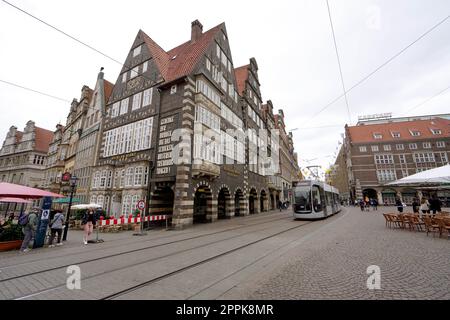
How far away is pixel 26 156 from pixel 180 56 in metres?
46.5

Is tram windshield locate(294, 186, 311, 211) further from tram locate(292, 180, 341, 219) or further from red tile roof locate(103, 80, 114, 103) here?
red tile roof locate(103, 80, 114, 103)

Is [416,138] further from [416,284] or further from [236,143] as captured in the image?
[416,284]

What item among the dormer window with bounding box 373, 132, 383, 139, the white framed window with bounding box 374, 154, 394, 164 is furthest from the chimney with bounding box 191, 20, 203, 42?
A: the dormer window with bounding box 373, 132, 383, 139

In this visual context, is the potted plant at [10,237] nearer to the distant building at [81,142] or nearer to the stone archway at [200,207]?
the stone archway at [200,207]

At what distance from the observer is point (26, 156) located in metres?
45.2

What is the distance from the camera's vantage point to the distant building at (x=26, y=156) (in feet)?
145

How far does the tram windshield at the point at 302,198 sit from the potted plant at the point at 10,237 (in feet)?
59.7

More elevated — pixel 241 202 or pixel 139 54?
pixel 139 54

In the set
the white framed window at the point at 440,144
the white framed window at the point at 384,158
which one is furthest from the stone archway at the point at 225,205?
the white framed window at the point at 440,144

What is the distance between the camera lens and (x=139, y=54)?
23.1 metres

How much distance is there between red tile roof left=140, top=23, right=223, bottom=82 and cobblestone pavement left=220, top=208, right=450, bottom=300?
16.8 meters

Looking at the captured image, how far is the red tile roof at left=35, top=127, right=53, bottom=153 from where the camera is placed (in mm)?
46562
